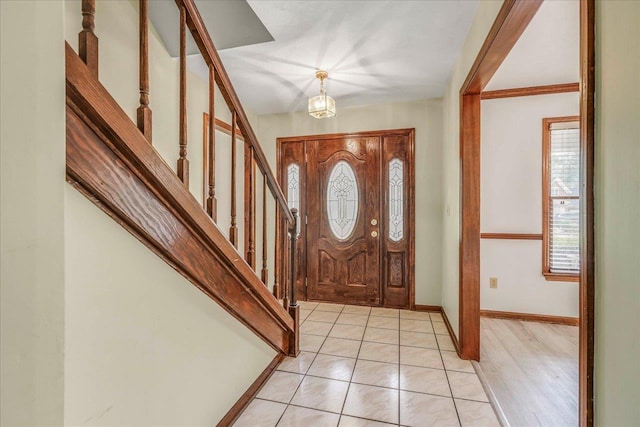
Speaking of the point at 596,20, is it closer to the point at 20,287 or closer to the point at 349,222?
the point at 20,287

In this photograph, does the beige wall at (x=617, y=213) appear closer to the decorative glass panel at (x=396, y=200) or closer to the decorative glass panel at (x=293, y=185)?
the decorative glass panel at (x=396, y=200)

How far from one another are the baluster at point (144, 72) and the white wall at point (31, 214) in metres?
0.53

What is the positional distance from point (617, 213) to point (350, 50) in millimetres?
2075

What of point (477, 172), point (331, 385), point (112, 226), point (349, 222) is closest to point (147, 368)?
point (112, 226)

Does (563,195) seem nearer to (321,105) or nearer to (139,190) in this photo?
(321,105)

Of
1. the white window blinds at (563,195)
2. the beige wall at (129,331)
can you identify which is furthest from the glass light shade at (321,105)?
the white window blinds at (563,195)

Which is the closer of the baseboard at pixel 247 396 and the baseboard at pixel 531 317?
the baseboard at pixel 247 396

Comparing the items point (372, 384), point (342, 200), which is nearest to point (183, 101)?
point (372, 384)

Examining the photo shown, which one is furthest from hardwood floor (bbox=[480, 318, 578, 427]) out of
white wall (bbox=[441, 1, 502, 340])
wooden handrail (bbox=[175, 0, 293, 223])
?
wooden handrail (bbox=[175, 0, 293, 223])

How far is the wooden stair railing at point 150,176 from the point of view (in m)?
0.85

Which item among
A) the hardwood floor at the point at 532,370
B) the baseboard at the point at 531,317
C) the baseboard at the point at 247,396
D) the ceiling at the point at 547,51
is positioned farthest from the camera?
the baseboard at the point at 531,317

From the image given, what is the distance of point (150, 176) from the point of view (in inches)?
41.3

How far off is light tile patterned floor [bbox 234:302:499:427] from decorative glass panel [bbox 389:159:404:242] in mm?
1101

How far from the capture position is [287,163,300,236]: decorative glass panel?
3.83 meters
